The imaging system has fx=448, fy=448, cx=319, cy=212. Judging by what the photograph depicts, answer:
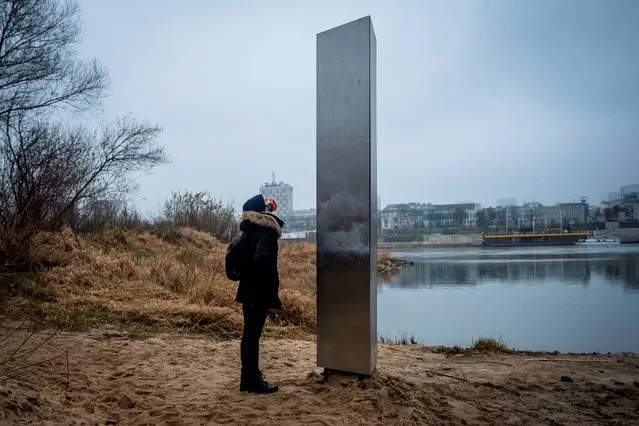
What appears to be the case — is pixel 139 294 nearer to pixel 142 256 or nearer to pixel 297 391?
pixel 142 256

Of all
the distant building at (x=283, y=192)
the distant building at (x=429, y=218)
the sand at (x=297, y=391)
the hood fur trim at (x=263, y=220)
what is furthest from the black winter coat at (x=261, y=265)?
the distant building at (x=429, y=218)

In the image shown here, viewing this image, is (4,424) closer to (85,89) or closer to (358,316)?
(358,316)

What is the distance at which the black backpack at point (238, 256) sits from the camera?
4.13 metres

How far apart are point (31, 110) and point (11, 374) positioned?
12.3 m

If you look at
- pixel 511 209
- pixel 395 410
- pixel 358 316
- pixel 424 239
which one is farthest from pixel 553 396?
pixel 511 209

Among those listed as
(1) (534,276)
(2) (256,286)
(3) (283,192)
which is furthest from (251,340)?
(3) (283,192)

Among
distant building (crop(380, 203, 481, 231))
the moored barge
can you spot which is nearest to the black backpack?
the moored barge

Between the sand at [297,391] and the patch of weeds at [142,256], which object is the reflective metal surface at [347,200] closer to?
the sand at [297,391]

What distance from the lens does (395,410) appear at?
3557mm

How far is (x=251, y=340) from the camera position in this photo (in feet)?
13.6

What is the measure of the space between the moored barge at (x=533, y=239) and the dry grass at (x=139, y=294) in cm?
5902

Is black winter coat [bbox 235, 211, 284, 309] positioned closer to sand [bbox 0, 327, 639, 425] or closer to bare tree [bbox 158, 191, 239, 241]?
sand [bbox 0, 327, 639, 425]

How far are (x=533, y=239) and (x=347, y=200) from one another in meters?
66.4

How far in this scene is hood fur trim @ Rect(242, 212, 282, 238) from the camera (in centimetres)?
411
